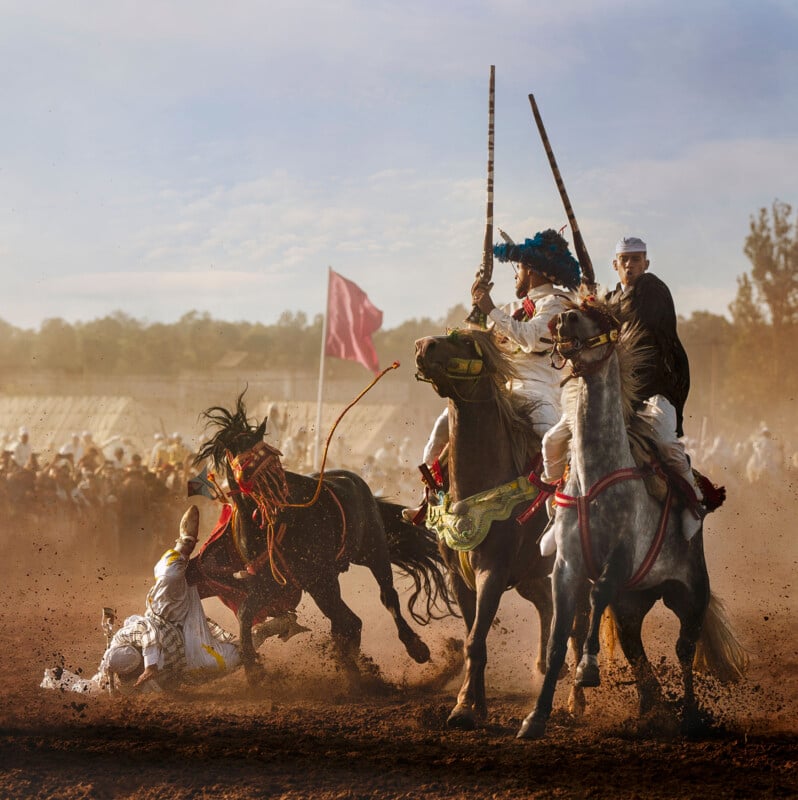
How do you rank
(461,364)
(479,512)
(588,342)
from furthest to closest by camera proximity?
1. (479,512)
2. (461,364)
3. (588,342)

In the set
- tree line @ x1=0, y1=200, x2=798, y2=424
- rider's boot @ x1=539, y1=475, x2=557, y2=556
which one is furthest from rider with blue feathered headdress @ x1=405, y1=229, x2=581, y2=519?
tree line @ x1=0, y1=200, x2=798, y2=424

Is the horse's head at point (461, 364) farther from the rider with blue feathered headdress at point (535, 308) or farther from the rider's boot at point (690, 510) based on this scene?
the rider's boot at point (690, 510)

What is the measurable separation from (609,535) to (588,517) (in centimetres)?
18

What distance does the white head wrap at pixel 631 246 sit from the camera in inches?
316

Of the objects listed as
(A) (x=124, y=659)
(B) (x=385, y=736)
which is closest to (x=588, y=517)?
(B) (x=385, y=736)

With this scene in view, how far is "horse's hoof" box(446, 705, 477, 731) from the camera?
768 cm

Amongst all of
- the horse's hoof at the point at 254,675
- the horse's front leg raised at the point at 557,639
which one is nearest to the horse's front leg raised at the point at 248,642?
the horse's hoof at the point at 254,675

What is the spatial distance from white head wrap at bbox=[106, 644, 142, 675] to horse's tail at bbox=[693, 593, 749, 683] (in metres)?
4.55

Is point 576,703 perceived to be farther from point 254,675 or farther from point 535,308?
point 535,308

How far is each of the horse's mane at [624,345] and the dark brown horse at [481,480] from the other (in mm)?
743

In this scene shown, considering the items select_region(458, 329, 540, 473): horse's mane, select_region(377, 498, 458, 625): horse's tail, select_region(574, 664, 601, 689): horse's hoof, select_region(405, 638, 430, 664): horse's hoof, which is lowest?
select_region(405, 638, 430, 664): horse's hoof

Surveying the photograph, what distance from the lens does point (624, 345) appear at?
7445mm

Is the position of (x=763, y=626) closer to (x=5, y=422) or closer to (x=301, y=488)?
(x=301, y=488)

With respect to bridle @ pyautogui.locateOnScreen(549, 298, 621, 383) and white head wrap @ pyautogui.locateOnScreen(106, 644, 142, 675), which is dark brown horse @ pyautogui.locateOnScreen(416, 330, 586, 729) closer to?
bridle @ pyautogui.locateOnScreen(549, 298, 621, 383)
